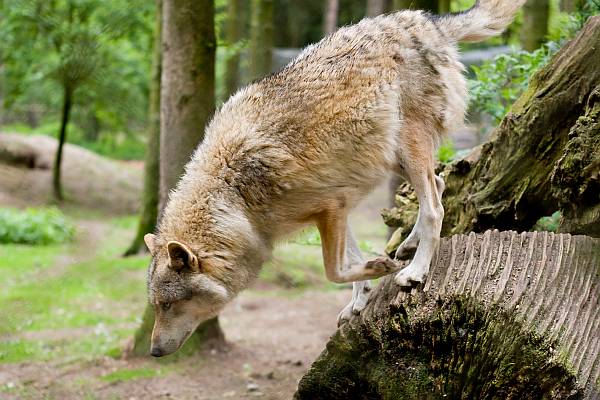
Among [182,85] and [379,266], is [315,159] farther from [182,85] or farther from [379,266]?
[182,85]

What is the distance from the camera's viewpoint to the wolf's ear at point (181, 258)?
4.66m

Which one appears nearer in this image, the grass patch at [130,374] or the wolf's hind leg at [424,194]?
the wolf's hind leg at [424,194]

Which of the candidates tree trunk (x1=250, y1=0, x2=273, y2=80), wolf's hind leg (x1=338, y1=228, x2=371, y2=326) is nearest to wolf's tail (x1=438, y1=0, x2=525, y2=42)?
wolf's hind leg (x1=338, y1=228, x2=371, y2=326)

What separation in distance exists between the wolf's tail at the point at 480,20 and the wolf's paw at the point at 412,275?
1877 mm

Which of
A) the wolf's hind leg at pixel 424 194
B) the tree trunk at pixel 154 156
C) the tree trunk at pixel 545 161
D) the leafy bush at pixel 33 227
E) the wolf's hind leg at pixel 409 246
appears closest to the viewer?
the tree trunk at pixel 545 161

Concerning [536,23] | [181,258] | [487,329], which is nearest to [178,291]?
[181,258]

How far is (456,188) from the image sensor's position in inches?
225

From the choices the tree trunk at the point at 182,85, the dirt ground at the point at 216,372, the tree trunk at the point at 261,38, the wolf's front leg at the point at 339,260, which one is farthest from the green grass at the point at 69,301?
the tree trunk at the point at 261,38

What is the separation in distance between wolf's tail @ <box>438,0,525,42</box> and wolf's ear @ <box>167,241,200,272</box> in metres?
2.49

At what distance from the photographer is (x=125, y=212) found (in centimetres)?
1931

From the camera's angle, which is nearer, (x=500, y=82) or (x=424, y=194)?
(x=424, y=194)

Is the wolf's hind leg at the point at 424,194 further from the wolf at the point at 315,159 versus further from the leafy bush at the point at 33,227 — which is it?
the leafy bush at the point at 33,227

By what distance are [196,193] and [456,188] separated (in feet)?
7.10

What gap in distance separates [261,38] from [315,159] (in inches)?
412
